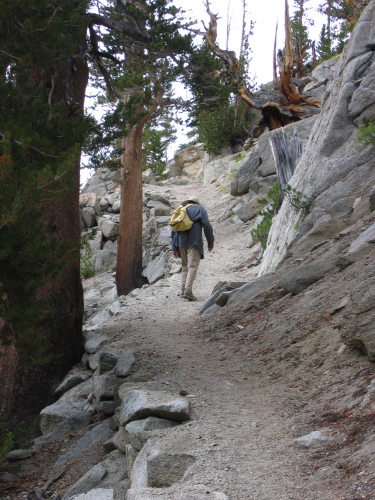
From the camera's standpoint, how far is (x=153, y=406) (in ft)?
14.9

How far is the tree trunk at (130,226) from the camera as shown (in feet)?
46.9

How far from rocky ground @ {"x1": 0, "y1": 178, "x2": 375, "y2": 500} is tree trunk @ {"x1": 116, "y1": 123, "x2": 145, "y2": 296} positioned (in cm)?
509

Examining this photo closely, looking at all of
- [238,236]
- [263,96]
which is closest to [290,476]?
[238,236]

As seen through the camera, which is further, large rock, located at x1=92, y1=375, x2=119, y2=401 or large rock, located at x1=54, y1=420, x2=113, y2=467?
large rock, located at x1=92, y1=375, x2=119, y2=401

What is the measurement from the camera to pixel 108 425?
19.0 feet

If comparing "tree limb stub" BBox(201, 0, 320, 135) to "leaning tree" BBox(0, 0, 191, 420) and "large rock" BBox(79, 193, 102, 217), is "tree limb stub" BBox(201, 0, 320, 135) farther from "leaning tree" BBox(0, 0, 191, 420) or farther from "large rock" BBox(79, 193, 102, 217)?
"leaning tree" BBox(0, 0, 191, 420)

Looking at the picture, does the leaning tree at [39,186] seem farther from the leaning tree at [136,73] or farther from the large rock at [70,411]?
the leaning tree at [136,73]

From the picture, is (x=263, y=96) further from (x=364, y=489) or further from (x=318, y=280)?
(x=364, y=489)

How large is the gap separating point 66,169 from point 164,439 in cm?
231

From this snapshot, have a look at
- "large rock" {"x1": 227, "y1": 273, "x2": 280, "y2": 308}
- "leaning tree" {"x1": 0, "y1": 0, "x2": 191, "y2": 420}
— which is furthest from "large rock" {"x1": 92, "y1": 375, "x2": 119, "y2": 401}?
"large rock" {"x1": 227, "y1": 273, "x2": 280, "y2": 308}

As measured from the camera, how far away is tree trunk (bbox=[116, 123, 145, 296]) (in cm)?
1430

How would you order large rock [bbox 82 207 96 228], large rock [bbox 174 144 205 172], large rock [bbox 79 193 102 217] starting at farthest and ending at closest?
large rock [bbox 174 144 205 172]
large rock [bbox 79 193 102 217]
large rock [bbox 82 207 96 228]

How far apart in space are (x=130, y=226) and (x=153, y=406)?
10.0 meters

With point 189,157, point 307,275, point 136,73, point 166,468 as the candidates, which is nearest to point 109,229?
point 136,73
